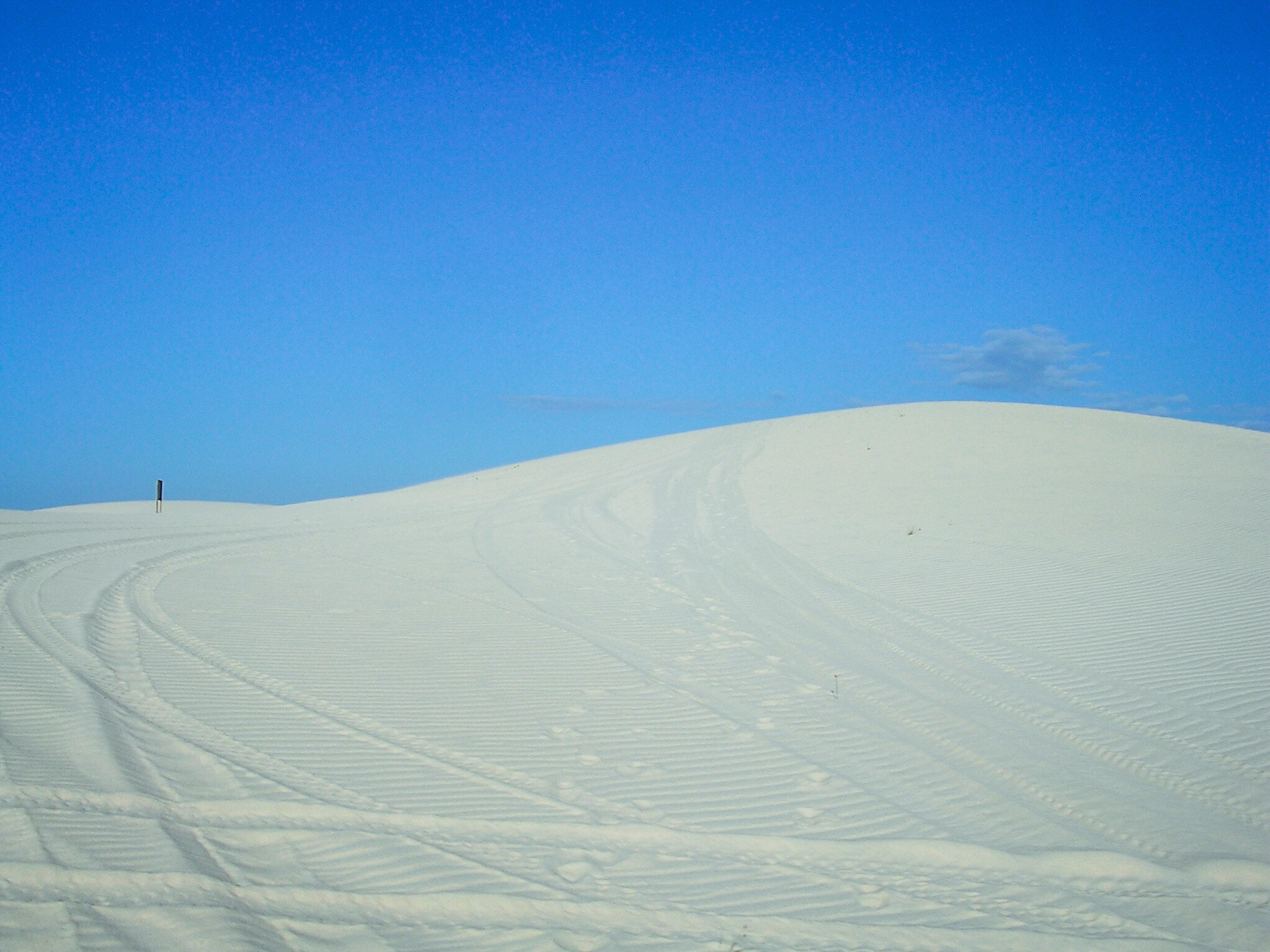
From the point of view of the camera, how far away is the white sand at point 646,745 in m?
3.44

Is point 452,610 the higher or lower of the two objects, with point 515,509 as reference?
lower

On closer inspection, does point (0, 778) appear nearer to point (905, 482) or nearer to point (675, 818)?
point (675, 818)

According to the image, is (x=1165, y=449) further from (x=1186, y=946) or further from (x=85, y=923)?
(x=85, y=923)

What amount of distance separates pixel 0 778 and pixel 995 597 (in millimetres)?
8966

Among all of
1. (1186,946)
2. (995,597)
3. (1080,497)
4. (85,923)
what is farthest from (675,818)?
(1080,497)

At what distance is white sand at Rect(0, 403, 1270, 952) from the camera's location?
344cm

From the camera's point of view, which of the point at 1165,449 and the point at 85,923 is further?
the point at 1165,449

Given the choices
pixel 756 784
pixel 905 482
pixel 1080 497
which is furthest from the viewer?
pixel 905 482

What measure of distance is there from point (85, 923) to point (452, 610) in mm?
5958

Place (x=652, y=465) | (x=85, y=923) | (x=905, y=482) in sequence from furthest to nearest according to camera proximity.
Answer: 1. (x=652, y=465)
2. (x=905, y=482)
3. (x=85, y=923)

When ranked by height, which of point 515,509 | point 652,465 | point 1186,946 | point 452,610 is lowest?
point 1186,946

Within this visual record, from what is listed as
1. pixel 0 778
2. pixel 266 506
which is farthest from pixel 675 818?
pixel 266 506

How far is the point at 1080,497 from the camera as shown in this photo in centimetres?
1552

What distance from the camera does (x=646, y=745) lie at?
5340 mm
